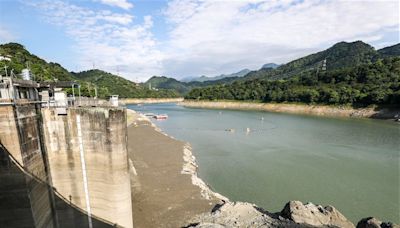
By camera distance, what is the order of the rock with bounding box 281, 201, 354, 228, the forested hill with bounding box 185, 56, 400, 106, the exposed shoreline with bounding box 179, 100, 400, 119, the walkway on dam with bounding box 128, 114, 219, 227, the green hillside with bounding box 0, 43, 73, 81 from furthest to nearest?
the forested hill with bounding box 185, 56, 400, 106 < the exposed shoreline with bounding box 179, 100, 400, 119 < the green hillside with bounding box 0, 43, 73, 81 < the walkway on dam with bounding box 128, 114, 219, 227 < the rock with bounding box 281, 201, 354, 228

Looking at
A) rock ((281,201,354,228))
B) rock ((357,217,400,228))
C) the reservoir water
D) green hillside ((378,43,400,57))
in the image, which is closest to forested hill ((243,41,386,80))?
green hillside ((378,43,400,57))

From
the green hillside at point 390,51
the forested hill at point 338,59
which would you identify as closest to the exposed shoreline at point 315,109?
the forested hill at point 338,59

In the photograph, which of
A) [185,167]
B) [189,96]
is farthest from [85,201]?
[189,96]

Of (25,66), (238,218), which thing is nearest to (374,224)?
(238,218)

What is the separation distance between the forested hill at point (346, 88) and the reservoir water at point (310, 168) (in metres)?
17.9

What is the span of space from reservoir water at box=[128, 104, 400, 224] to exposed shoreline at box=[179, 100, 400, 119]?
1325 centimetres

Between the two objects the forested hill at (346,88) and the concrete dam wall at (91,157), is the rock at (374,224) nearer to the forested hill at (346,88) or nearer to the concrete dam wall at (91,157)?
the concrete dam wall at (91,157)

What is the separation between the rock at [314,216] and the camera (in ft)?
34.9

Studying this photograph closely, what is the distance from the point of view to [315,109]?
199 ft

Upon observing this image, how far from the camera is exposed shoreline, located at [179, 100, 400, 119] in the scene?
47.9 meters

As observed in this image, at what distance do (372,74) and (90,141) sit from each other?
71.4m

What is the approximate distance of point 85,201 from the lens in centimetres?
1001

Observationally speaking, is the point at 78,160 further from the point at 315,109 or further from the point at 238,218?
the point at 315,109

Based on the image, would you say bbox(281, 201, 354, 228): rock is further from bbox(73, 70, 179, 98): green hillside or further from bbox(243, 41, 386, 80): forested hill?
bbox(73, 70, 179, 98): green hillside
